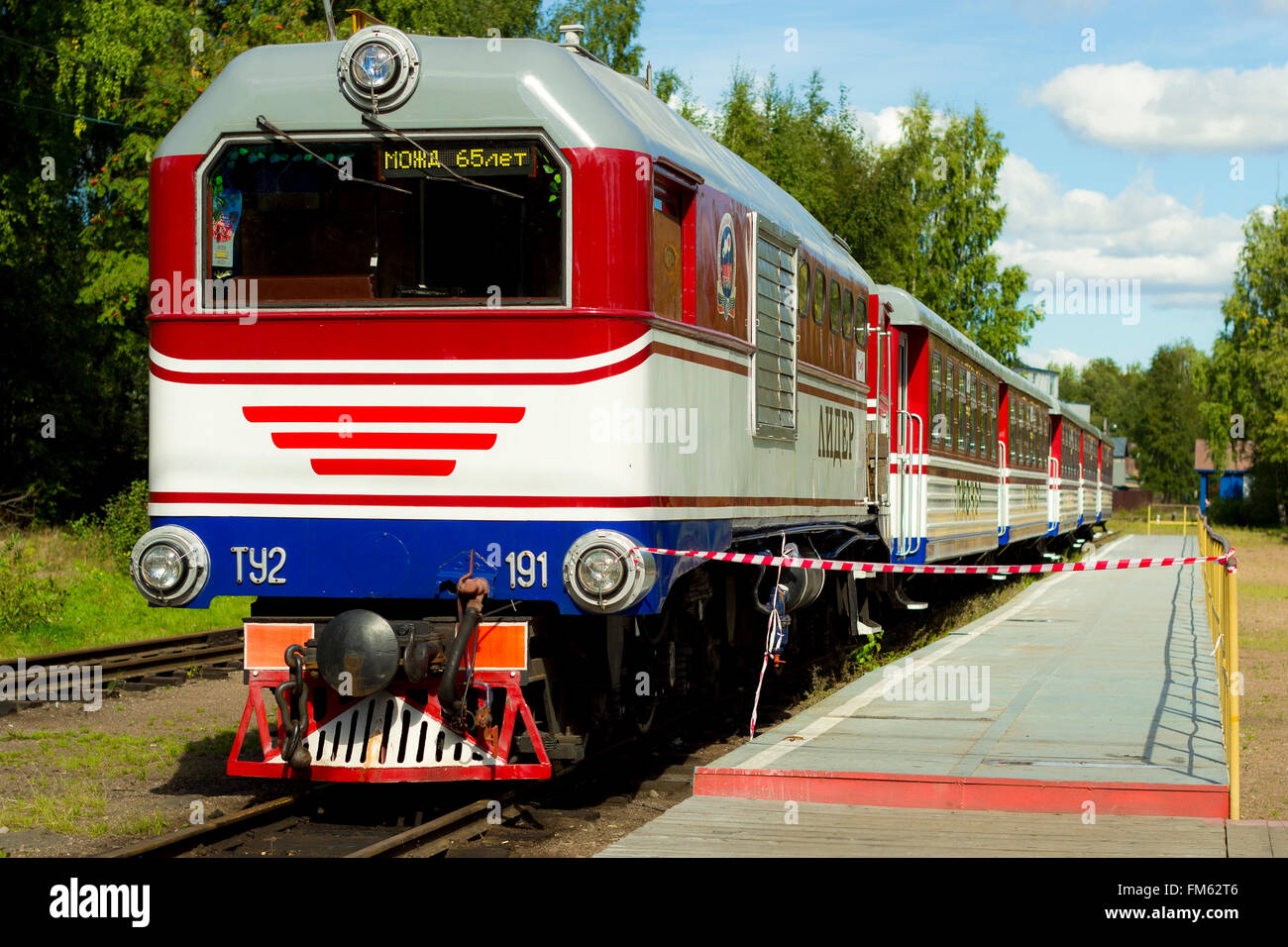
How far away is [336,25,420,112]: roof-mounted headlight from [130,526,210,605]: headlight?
7.58 feet

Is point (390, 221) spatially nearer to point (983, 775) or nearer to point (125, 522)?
point (983, 775)

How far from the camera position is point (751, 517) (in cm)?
890

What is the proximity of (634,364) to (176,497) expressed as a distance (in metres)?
2.39

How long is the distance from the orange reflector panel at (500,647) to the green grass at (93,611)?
9.07m

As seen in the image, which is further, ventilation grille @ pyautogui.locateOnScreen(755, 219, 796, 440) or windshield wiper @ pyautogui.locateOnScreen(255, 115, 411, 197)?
ventilation grille @ pyautogui.locateOnScreen(755, 219, 796, 440)

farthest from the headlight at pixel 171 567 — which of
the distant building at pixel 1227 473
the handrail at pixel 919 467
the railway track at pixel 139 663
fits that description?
the distant building at pixel 1227 473

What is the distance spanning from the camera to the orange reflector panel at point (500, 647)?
7.00 meters

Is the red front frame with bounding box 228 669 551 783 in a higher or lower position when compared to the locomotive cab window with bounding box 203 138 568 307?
lower

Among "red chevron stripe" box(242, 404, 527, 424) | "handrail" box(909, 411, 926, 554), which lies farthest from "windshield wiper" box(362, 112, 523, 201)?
"handrail" box(909, 411, 926, 554)

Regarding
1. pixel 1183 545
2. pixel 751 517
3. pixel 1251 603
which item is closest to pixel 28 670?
pixel 751 517

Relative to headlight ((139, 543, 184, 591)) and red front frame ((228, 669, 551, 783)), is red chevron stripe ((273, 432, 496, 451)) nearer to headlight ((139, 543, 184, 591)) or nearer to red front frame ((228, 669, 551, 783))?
headlight ((139, 543, 184, 591))

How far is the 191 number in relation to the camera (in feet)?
23.2

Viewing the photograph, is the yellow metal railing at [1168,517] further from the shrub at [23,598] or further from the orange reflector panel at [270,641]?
the orange reflector panel at [270,641]
